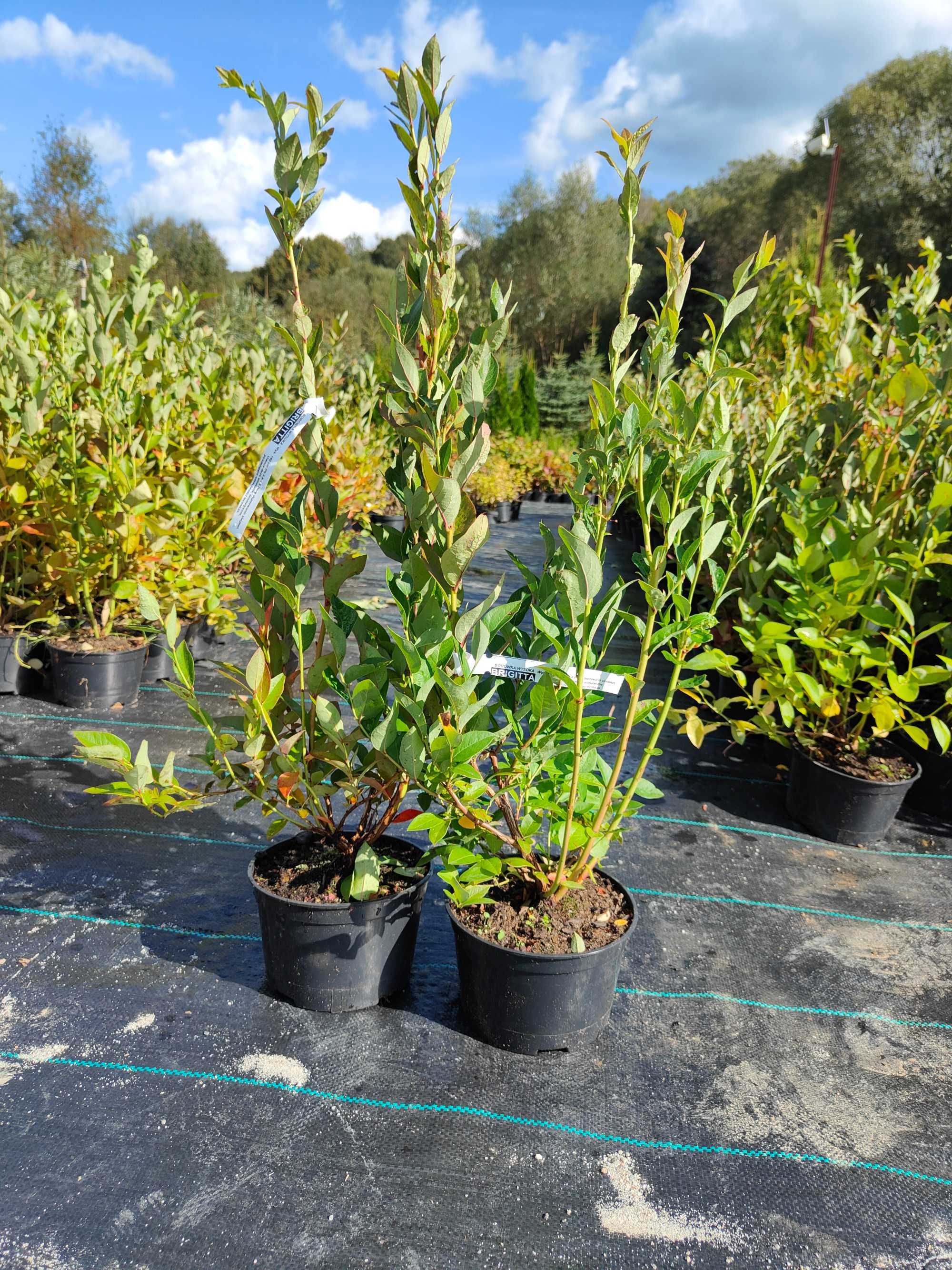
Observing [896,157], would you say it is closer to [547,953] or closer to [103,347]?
[103,347]

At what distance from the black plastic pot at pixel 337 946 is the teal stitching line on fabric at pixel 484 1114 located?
19cm

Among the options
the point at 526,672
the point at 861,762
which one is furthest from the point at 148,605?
the point at 861,762

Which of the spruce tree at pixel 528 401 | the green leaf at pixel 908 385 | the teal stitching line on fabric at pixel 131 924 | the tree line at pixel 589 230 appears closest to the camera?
the teal stitching line on fabric at pixel 131 924

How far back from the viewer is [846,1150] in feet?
4.39

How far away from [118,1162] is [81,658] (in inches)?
79.2

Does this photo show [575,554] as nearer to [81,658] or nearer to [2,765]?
[2,765]

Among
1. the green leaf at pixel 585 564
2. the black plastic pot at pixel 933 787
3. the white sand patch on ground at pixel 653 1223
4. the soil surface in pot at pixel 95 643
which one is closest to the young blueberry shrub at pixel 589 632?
the green leaf at pixel 585 564

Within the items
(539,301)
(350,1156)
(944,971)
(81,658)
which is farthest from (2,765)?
(539,301)

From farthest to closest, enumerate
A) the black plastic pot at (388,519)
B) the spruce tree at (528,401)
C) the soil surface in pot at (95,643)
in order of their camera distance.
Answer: the spruce tree at (528,401) < the black plastic pot at (388,519) < the soil surface in pot at (95,643)

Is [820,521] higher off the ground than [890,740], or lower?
higher

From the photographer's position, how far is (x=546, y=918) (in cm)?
150

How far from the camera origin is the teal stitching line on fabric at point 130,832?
2.15 meters

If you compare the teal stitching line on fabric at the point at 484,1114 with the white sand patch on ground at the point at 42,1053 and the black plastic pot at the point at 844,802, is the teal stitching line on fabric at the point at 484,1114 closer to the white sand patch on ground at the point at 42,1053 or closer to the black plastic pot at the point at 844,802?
the white sand patch on ground at the point at 42,1053

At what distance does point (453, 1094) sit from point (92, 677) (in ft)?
6.97
